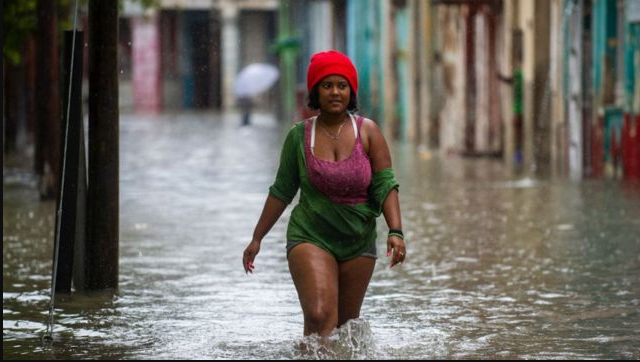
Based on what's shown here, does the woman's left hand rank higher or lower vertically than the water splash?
higher

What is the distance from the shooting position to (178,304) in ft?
30.8

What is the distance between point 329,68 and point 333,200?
1.81 feet

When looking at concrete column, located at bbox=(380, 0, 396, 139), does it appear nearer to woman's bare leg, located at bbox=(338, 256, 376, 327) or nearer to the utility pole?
the utility pole

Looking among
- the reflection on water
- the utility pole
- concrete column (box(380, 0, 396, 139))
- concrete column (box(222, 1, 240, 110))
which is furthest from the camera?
concrete column (box(222, 1, 240, 110))

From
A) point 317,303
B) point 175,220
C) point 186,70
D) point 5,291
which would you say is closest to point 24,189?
point 175,220

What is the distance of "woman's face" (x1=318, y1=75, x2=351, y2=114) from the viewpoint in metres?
6.99

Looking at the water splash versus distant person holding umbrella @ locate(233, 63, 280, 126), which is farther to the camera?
distant person holding umbrella @ locate(233, 63, 280, 126)

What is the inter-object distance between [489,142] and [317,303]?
21.1 m

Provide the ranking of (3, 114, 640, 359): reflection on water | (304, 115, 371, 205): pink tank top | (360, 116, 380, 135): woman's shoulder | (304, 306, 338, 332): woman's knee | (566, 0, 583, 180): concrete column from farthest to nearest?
(566, 0, 583, 180): concrete column
(3, 114, 640, 359): reflection on water
(360, 116, 380, 135): woman's shoulder
(304, 115, 371, 205): pink tank top
(304, 306, 338, 332): woman's knee

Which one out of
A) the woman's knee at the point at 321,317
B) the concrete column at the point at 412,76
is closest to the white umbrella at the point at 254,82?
the concrete column at the point at 412,76

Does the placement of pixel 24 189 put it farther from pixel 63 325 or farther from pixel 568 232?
pixel 63 325

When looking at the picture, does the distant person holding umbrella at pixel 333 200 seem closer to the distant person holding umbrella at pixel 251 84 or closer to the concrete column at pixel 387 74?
the concrete column at pixel 387 74

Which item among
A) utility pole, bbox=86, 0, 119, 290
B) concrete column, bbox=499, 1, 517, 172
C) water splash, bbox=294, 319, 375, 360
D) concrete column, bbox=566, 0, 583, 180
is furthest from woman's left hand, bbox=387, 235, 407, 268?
concrete column, bbox=499, 1, 517, 172

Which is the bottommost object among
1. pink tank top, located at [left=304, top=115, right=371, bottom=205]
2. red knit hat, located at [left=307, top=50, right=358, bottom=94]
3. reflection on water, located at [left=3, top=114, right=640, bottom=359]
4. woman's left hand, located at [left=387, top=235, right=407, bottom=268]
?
reflection on water, located at [left=3, top=114, right=640, bottom=359]
